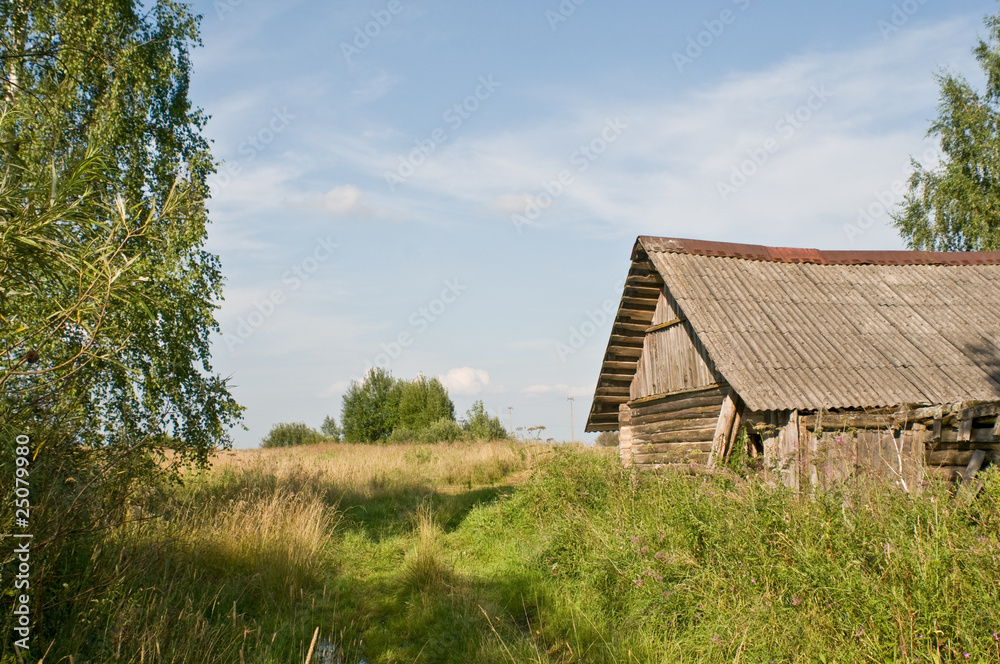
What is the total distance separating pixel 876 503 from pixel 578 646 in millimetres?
2690

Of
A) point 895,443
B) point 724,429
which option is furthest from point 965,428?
point 724,429

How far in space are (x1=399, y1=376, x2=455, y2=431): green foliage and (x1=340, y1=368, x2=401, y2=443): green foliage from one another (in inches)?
30.3

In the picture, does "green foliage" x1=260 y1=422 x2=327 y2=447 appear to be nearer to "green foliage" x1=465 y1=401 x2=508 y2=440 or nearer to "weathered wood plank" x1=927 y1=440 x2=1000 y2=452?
"green foliage" x1=465 y1=401 x2=508 y2=440

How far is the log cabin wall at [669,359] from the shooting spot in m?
10.7

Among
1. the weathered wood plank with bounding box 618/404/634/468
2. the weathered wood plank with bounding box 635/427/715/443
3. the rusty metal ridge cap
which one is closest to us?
the weathered wood plank with bounding box 635/427/715/443

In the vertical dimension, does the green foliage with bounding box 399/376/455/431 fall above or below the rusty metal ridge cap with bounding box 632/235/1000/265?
below

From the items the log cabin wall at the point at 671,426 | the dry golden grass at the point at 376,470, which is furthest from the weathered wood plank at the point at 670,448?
the dry golden grass at the point at 376,470

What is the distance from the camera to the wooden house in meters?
7.66

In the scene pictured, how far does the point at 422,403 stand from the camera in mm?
40438

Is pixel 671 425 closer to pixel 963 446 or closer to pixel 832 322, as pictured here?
pixel 832 322

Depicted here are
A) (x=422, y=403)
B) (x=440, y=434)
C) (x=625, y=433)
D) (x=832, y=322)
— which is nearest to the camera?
(x=832, y=322)

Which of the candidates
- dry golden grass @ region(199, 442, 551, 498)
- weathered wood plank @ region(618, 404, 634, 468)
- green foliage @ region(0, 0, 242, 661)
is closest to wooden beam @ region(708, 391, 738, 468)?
weathered wood plank @ region(618, 404, 634, 468)

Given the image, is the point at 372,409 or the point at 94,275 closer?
the point at 94,275

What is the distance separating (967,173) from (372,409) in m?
32.9
